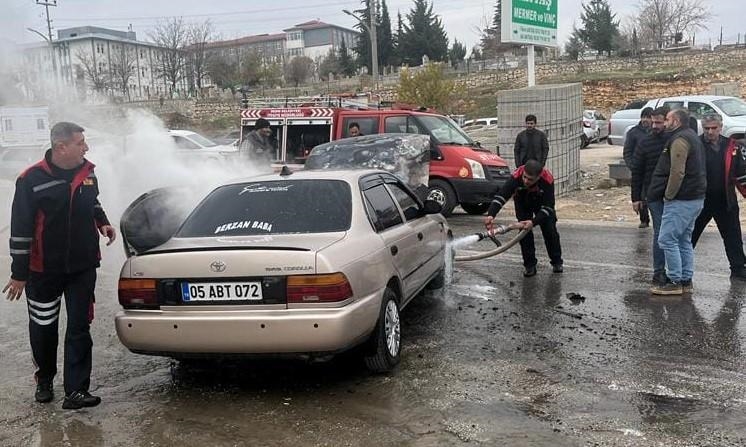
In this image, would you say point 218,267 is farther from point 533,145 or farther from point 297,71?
point 297,71

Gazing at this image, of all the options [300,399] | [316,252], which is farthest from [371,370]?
[316,252]

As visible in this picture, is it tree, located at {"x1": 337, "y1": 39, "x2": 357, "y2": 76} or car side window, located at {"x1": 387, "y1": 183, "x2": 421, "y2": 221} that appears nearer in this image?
car side window, located at {"x1": 387, "y1": 183, "x2": 421, "y2": 221}

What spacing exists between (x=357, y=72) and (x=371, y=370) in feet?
238

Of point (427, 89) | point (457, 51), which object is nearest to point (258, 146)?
point (427, 89)

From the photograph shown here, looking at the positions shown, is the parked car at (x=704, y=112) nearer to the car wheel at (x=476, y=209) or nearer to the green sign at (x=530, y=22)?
the green sign at (x=530, y=22)

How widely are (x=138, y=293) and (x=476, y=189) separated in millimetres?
8083

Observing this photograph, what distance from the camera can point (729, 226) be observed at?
277 inches

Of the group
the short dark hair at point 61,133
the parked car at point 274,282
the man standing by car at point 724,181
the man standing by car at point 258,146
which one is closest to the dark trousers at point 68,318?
the parked car at point 274,282

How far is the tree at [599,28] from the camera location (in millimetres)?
62875

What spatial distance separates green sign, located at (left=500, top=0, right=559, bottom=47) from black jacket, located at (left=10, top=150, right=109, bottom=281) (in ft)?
42.7

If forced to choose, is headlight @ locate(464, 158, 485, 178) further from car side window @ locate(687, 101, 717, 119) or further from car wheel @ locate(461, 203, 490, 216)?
car side window @ locate(687, 101, 717, 119)

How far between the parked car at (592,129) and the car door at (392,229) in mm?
21233

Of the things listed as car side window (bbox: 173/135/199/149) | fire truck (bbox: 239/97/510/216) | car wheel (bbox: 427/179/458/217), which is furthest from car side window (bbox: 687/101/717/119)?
car side window (bbox: 173/135/199/149)

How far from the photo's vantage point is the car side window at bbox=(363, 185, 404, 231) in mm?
5137
